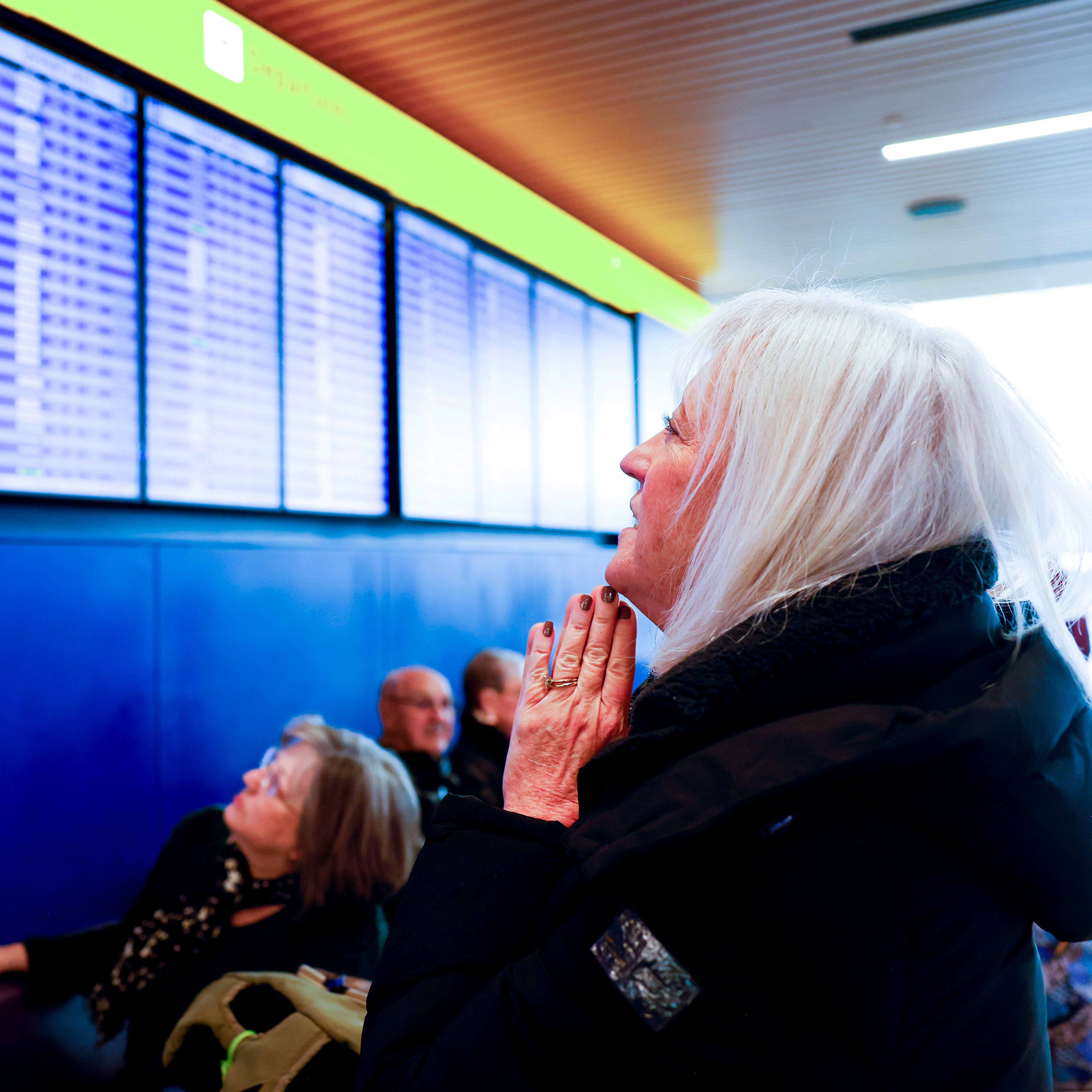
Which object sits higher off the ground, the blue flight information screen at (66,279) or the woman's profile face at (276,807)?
the blue flight information screen at (66,279)

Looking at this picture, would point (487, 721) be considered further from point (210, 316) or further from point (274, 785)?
point (210, 316)

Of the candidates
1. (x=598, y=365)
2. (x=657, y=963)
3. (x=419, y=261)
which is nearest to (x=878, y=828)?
(x=657, y=963)

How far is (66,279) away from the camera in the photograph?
295cm

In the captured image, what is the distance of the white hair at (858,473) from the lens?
956 millimetres

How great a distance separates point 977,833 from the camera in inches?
32.2

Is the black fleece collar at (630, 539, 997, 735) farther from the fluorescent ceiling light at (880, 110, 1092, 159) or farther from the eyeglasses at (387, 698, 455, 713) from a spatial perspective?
the fluorescent ceiling light at (880, 110, 1092, 159)

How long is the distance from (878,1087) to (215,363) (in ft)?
10.9

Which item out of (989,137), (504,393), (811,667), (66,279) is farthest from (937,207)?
(811,667)

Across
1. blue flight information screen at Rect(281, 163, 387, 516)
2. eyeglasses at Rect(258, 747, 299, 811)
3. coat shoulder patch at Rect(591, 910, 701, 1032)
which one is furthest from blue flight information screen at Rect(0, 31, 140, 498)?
coat shoulder patch at Rect(591, 910, 701, 1032)

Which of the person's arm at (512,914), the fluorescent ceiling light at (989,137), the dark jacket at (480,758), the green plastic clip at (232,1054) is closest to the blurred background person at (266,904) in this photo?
the green plastic clip at (232,1054)

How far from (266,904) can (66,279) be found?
6.71 ft

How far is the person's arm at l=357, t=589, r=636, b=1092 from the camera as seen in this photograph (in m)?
0.82

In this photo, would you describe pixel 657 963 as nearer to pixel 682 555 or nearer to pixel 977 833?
pixel 977 833

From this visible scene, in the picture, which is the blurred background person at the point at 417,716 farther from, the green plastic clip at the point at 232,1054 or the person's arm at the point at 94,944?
the green plastic clip at the point at 232,1054
